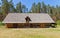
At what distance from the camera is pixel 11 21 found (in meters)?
45.6

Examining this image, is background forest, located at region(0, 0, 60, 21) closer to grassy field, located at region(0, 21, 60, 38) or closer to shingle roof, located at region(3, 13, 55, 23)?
shingle roof, located at region(3, 13, 55, 23)

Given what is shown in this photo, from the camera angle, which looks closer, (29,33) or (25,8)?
(29,33)

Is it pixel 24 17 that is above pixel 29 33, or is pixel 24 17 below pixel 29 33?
below

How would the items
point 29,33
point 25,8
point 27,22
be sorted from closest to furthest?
point 29,33 < point 27,22 < point 25,8

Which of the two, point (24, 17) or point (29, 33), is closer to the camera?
point (29, 33)

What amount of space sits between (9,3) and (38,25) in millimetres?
38867

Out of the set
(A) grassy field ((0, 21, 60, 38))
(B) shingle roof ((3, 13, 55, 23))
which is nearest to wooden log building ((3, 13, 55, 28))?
(B) shingle roof ((3, 13, 55, 23))

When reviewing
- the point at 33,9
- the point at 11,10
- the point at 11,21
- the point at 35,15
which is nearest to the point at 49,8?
the point at 33,9

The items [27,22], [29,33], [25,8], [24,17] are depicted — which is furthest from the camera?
[25,8]

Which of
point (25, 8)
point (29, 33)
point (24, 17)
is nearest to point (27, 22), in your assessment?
point (24, 17)

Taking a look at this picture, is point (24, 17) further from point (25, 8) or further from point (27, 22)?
point (25, 8)

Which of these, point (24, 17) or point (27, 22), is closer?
point (27, 22)

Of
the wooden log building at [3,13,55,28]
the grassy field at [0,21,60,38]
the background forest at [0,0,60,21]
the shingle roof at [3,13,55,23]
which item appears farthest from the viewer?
the background forest at [0,0,60,21]

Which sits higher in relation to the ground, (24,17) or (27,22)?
(24,17)
